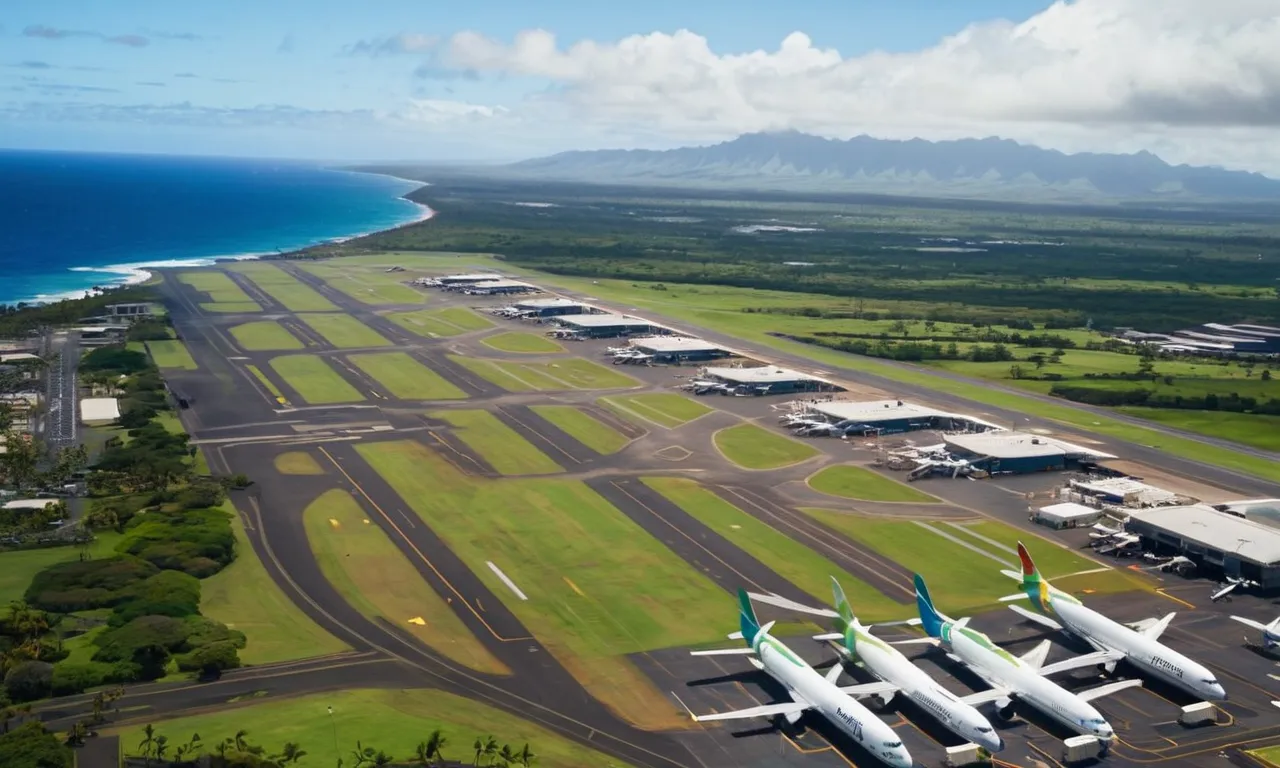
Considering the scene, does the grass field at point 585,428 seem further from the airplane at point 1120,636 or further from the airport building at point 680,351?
the airplane at point 1120,636

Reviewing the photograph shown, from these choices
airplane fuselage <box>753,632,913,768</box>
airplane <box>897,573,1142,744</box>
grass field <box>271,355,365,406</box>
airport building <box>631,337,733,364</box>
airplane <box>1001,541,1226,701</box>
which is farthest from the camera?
airport building <box>631,337,733,364</box>

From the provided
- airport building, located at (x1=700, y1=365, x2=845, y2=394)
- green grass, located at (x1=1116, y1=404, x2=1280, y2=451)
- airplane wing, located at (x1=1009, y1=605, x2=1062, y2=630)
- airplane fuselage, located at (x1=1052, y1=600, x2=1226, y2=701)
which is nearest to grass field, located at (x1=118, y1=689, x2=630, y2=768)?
airplane fuselage, located at (x1=1052, y1=600, x2=1226, y2=701)

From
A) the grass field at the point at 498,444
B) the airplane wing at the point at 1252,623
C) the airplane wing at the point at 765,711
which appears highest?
the airplane wing at the point at 1252,623

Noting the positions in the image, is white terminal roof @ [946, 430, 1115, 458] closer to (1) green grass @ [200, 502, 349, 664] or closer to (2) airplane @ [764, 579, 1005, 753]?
(2) airplane @ [764, 579, 1005, 753]

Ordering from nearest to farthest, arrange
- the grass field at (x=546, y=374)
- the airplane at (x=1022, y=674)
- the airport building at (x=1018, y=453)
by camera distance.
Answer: the airplane at (x=1022, y=674)
the airport building at (x=1018, y=453)
the grass field at (x=546, y=374)

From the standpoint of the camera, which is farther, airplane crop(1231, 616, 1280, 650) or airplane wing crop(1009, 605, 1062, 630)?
airplane wing crop(1009, 605, 1062, 630)

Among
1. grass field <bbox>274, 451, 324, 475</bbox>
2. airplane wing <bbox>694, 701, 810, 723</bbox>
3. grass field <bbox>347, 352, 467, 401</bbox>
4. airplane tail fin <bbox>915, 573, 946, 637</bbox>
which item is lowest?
grass field <bbox>274, 451, 324, 475</bbox>

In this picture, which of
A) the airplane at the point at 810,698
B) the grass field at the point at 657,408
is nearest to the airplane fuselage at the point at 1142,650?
the airplane at the point at 810,698

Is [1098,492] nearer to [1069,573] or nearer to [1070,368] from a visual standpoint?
[1069,573]
